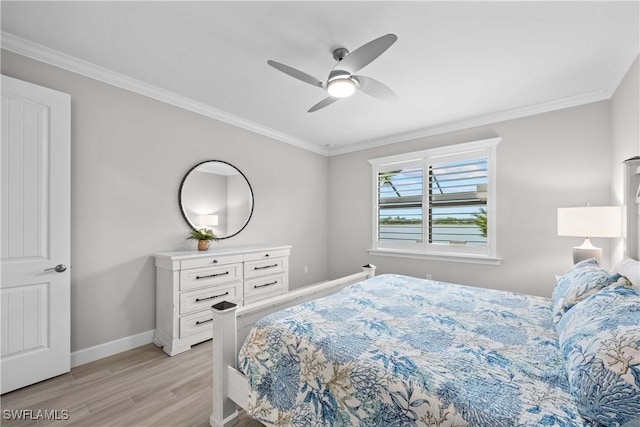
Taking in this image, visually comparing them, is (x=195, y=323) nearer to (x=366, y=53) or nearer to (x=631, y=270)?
(x=366, y=53)

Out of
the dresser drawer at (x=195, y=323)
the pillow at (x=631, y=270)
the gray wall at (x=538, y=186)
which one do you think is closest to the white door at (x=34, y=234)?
the dresser drawer at (x=195, y=323)

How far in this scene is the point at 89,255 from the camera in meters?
2.43

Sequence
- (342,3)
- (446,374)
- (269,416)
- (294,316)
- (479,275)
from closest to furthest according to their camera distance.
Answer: (446,374)
(269,416)
(294,316)
(342,3)
(479,275)

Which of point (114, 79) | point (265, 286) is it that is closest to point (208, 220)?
point (265, 286)

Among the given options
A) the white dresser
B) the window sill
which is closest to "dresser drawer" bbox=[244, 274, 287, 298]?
the white dresser

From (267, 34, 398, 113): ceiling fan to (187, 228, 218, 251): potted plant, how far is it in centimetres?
194

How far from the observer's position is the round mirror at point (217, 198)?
10.2 feet

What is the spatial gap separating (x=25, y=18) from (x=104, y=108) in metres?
0.75

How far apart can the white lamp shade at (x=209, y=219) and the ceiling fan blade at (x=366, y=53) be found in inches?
89.3

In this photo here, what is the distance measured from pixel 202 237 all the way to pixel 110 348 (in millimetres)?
1266

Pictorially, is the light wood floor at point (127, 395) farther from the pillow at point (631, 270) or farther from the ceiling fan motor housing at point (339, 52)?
the ceiling fan motor housing at point (339, 52)

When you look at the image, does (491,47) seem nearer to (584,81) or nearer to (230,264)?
(584,81)

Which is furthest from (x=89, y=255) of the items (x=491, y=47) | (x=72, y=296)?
(x=491, y=47)

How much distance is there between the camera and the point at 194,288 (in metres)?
2.69
